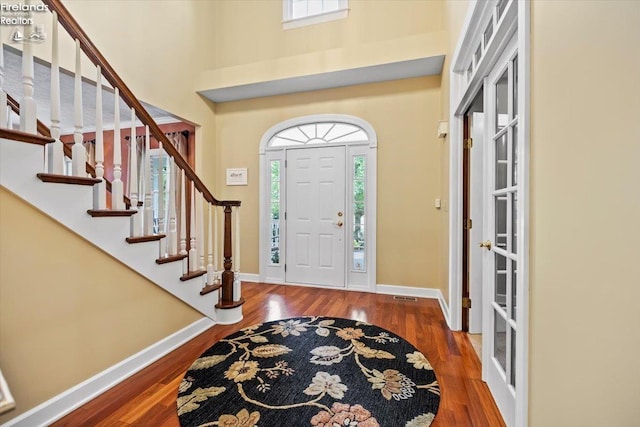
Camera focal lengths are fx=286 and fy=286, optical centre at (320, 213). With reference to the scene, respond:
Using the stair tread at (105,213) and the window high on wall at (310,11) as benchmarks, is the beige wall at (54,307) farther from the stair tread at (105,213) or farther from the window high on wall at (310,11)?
the window high on wall at (310,11)

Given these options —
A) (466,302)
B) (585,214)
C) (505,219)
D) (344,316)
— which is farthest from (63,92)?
(466,302)

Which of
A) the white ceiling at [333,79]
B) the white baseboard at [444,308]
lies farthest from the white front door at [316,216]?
the white baseboard at [444,308]

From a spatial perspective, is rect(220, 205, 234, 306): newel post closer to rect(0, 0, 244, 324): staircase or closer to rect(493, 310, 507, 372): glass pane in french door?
rect(0, 0, 244, 324): staircase

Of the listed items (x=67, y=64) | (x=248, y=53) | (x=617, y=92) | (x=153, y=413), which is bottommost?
(x=153, y=413)

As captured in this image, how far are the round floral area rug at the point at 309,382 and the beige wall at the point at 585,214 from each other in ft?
2.58

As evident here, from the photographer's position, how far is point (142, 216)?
83.7 inches

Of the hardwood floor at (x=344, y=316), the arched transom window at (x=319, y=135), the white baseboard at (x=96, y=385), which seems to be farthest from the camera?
the arched transom window at (x=319, y=135)

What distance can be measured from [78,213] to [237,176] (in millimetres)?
2889

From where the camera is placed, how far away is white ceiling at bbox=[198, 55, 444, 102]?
11.0 feet

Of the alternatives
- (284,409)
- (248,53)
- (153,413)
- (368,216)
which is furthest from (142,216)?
(248,53)

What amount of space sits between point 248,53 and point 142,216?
3289mm

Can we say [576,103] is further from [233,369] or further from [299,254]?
[299,254]

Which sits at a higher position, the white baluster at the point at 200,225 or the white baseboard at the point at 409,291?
the white baluster at the point at 200,225

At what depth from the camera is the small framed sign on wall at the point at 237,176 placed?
14.5 feet
